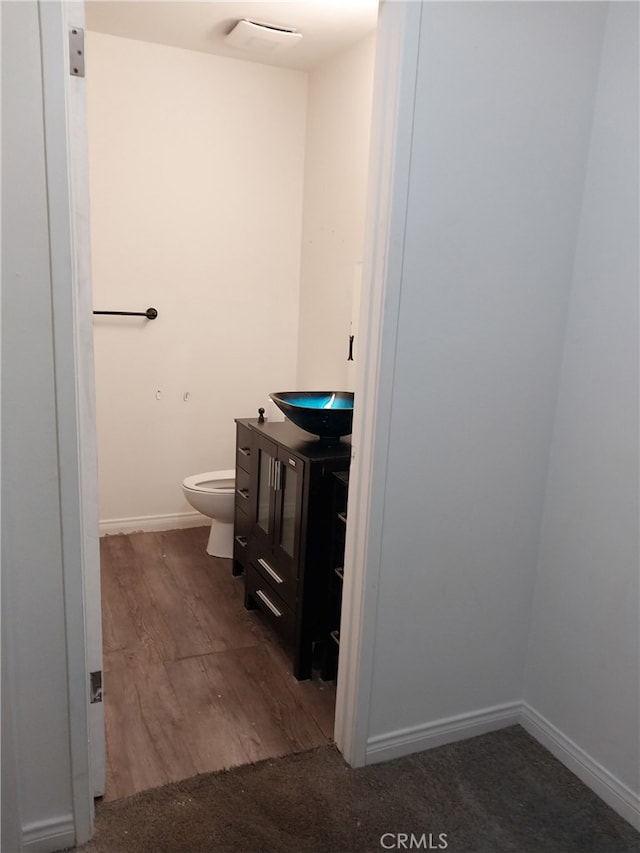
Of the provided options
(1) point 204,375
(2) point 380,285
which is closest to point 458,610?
(2) point 380,285

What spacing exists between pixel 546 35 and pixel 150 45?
2.18 m

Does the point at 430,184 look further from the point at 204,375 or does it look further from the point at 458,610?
the point at 204,375

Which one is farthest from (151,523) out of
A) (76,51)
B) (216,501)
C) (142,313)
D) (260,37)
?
(76,51)

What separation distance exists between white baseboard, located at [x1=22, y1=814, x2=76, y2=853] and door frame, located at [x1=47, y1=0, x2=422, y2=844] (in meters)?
0.03

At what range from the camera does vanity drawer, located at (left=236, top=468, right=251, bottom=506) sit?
282 centimetres

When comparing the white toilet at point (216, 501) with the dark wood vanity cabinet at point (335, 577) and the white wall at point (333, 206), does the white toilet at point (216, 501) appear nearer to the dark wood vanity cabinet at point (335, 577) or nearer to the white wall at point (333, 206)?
the white wall at point (333, 206)

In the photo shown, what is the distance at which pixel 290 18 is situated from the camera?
277 centimetres

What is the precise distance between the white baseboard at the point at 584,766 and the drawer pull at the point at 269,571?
3.10 feet

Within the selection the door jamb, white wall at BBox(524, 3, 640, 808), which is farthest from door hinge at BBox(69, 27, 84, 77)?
white wall at BBox(524, 3, 640, 808)

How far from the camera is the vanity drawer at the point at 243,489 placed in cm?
282

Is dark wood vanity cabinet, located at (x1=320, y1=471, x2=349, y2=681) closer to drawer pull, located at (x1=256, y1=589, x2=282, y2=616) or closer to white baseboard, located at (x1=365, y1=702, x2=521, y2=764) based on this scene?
drawer pull, located at (x1=256, y1=589, x2=282, y2=616)

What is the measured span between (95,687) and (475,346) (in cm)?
134

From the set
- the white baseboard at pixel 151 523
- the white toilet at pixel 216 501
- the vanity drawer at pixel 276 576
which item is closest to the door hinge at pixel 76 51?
the vanity drawer at pixel 276 576

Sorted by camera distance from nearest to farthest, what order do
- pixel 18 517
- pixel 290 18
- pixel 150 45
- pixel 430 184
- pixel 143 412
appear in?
1. pixel 18 517
2. pixel 430 184
3. pixel 290 18
4. pixel 150 45
5. pixel 143 412
